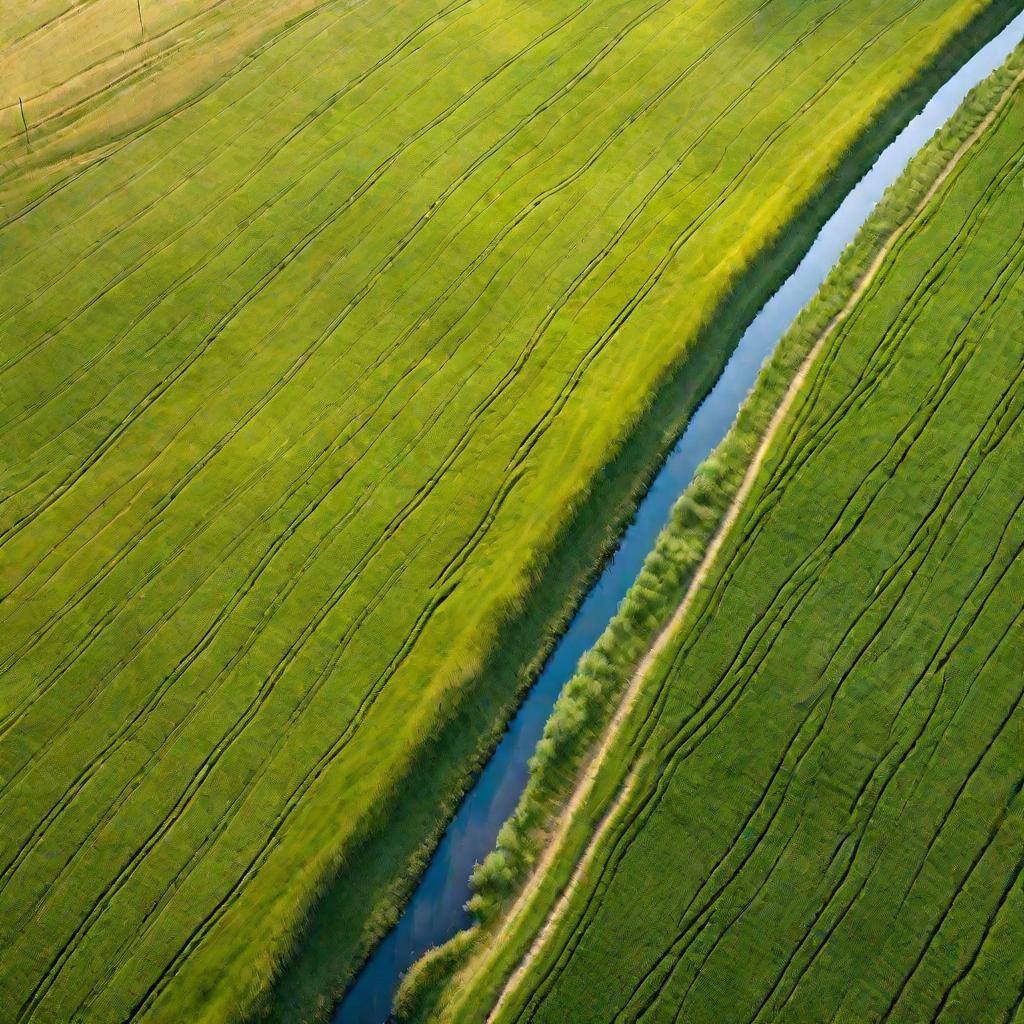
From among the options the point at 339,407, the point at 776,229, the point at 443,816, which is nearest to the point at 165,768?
the point at 443,816

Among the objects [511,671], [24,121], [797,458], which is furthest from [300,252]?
[797,458]

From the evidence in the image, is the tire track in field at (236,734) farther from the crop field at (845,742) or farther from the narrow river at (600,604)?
the crop field at (845,742)

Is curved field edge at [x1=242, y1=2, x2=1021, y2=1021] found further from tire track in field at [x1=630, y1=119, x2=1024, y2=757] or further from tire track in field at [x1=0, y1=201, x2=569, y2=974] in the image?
tire track in field at [x1=0, y1=201, x2=569, y2=974]

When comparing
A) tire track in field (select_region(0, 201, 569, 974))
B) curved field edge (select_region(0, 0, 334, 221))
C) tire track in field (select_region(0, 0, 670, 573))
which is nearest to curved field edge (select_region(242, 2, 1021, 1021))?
tire track in field (select_region(0, 201, 569, 974))

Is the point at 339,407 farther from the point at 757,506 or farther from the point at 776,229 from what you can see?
the point at 776,229

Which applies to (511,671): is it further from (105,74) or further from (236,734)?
(105,74)

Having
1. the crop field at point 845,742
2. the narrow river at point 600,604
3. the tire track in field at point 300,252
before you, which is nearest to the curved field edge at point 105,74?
the tire track in field at point 300,252
